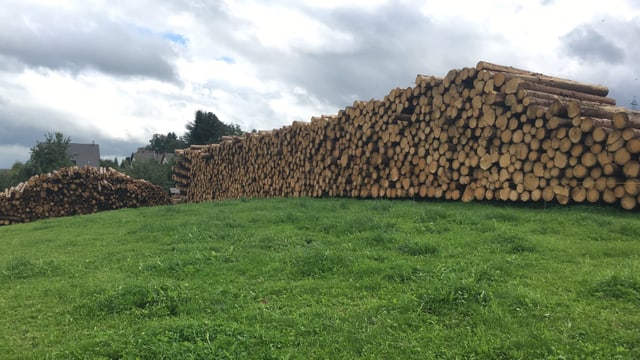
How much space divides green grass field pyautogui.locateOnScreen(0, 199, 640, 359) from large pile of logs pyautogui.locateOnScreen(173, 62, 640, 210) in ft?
1.72

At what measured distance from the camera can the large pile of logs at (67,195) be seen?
1605cm

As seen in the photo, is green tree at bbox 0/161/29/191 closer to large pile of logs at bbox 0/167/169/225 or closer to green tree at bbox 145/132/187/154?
large pile of logs at bbox 0/167/169/225

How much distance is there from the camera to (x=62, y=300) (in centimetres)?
483

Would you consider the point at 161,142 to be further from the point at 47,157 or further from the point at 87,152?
the point at 47,157

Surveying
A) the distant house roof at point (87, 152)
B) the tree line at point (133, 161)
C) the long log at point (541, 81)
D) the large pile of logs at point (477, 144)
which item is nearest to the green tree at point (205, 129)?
the tree line at point (133, 161)

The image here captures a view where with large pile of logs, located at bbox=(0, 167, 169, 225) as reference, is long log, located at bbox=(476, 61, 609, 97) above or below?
above

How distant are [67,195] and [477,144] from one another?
14482mm

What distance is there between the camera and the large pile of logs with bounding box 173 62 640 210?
6605 millimetres

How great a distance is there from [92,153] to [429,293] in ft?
232

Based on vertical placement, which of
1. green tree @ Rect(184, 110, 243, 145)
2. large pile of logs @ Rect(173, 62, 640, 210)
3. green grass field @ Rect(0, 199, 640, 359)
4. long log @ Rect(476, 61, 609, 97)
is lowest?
green grass field @ Rect(0, 199, 640, 359)

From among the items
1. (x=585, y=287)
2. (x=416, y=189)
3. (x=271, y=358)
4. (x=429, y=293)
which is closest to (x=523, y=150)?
(x=416, y=189)

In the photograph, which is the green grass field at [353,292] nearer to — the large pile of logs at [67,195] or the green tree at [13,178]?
the large pile of logs at [67,195]

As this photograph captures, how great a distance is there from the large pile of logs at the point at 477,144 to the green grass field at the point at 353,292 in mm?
523

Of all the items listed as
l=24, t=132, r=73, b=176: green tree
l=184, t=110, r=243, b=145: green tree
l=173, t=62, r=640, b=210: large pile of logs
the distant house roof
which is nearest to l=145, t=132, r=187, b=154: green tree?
the distant house roof
